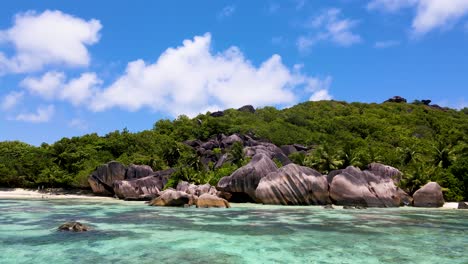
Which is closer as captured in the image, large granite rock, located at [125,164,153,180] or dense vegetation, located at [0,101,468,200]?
dense vegetation, located at [0,101,468,200]

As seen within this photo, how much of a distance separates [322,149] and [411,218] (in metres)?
17.4

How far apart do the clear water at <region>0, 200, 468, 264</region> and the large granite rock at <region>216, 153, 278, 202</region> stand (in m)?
10.6

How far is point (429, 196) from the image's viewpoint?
34.3 m

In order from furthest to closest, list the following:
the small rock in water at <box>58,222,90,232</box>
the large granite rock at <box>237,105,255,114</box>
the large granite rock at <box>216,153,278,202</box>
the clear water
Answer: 1. the large granite rock at <box>237,105,255,114</box>
2. the large granite rock at <box>216,153,278,202</box>
3. the small rock in water at <box>58,222,90,232</box>
4. the clear water

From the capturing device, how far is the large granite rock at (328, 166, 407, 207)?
3300cm

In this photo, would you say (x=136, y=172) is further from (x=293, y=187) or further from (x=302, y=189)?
(x=302, y=189)

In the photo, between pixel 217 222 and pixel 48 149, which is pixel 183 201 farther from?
pixel 48 149

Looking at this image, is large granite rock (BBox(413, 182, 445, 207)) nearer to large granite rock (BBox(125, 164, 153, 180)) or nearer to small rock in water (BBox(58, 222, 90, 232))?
large granite rock (BBox(125, 164, 153, 180))

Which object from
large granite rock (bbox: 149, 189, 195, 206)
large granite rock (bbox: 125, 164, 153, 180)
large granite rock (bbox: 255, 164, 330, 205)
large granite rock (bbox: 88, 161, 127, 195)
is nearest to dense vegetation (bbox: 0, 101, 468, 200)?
large granite rock (bbox: 88, 161, 127, 195)

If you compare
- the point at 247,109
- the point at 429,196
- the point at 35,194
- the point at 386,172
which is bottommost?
the point at 429,196

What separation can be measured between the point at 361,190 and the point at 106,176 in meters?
25.2

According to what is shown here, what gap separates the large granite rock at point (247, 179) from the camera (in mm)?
35094

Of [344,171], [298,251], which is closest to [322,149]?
[344,171]

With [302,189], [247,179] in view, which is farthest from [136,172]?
[302,189]
